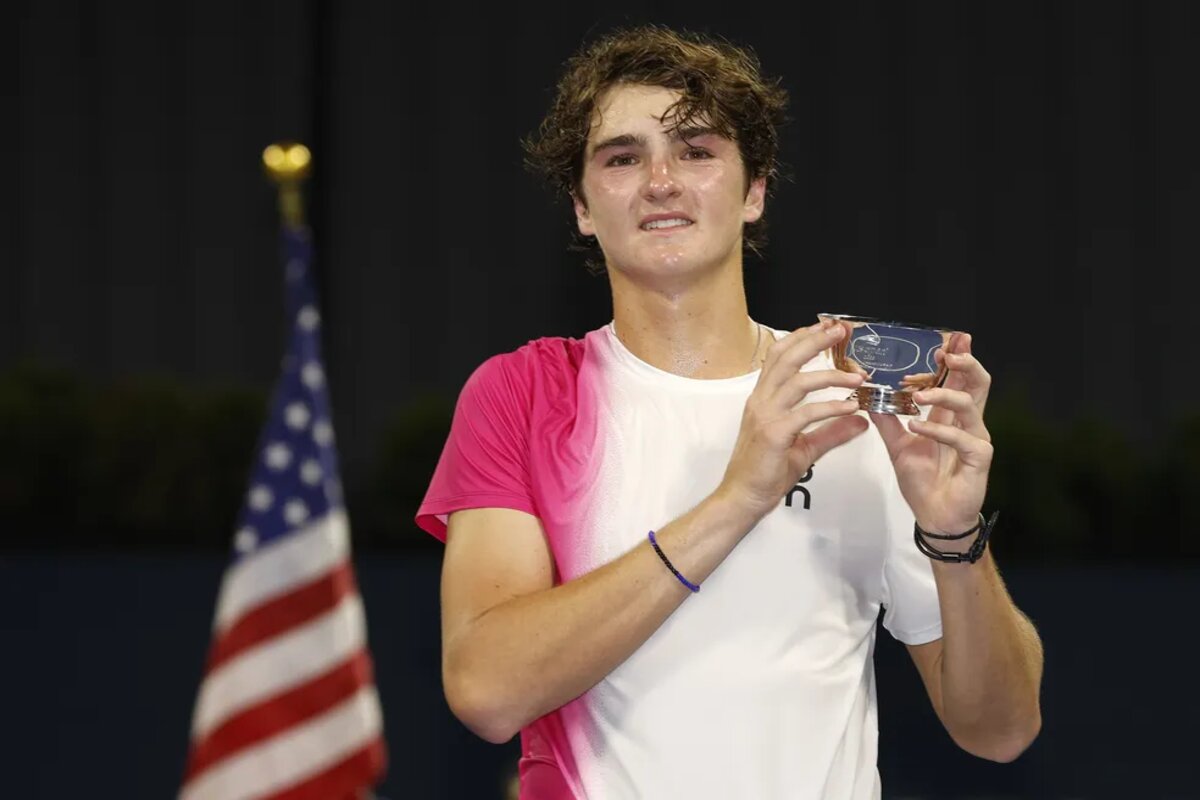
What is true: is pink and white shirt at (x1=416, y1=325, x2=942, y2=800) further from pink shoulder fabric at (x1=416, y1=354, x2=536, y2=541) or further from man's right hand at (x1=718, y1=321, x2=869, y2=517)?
man's right hand at (x1=718, y1=321, x2=869, y2=517)

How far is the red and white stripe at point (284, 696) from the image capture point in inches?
144

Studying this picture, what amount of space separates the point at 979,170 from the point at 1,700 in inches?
138

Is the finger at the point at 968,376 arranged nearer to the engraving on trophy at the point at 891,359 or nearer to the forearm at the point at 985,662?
the engraving on trophy at the point at 891,359

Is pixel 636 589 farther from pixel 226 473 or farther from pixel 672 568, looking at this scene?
pixel 226 473

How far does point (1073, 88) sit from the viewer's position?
5.35 meters

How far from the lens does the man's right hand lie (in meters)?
1.45

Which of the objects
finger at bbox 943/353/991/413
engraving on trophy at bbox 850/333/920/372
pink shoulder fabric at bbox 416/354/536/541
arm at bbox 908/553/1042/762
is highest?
engraving on trophy at bbox 850/333/920/372

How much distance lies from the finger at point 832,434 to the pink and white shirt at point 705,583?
161 mm

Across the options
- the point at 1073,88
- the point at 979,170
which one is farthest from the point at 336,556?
the point at 1073,88

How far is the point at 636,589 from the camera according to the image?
1483mm

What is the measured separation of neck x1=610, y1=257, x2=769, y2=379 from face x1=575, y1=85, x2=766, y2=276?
0.10 ft

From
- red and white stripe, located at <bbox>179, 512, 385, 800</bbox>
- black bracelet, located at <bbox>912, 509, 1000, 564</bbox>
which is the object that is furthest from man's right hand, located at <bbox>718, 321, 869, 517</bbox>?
red and white stripe, located at <bbox>179, 512, 385, 800</bbox>

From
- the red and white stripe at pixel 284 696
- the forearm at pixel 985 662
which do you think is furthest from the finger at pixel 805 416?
the red and white stripe at pixel 284 696

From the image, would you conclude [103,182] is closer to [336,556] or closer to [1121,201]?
[336,556]
